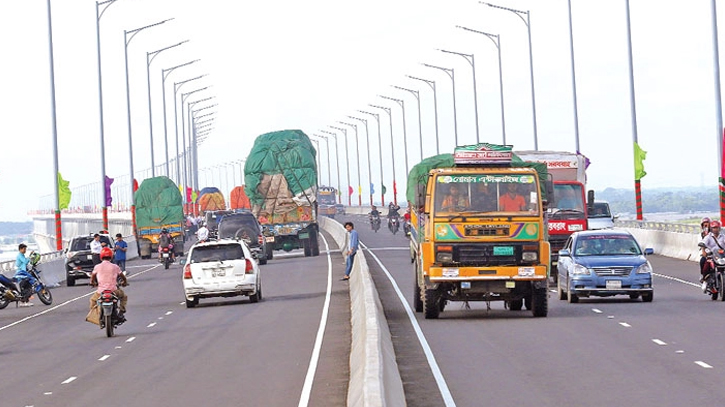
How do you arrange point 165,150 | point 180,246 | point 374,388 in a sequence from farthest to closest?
point 165,150 → point 180,246 → point 374,388

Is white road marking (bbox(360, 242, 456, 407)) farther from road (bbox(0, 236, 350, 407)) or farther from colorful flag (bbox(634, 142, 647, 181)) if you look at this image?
colorful flag (bbox(634, 142, 647, 181))

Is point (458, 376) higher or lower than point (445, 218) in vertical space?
lower

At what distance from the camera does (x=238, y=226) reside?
5625 cm

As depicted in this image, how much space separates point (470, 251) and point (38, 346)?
756 cm

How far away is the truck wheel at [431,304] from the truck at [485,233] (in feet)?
0.06

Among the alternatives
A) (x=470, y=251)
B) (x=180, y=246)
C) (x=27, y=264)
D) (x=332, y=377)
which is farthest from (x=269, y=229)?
(x=332, y=377)

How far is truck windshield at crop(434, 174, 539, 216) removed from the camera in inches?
1070

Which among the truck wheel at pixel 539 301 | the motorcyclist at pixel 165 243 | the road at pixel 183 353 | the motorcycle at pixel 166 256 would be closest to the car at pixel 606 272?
the truck wheel at pixel 539 301

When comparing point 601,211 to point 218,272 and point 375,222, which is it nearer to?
point 218,272

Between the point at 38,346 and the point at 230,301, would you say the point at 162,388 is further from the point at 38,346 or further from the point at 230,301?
the point at 230,301

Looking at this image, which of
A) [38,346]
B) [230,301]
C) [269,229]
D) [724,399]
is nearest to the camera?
[724,399]

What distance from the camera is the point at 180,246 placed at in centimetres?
7238

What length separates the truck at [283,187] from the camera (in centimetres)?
6181

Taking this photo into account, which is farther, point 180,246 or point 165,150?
point 165,150
